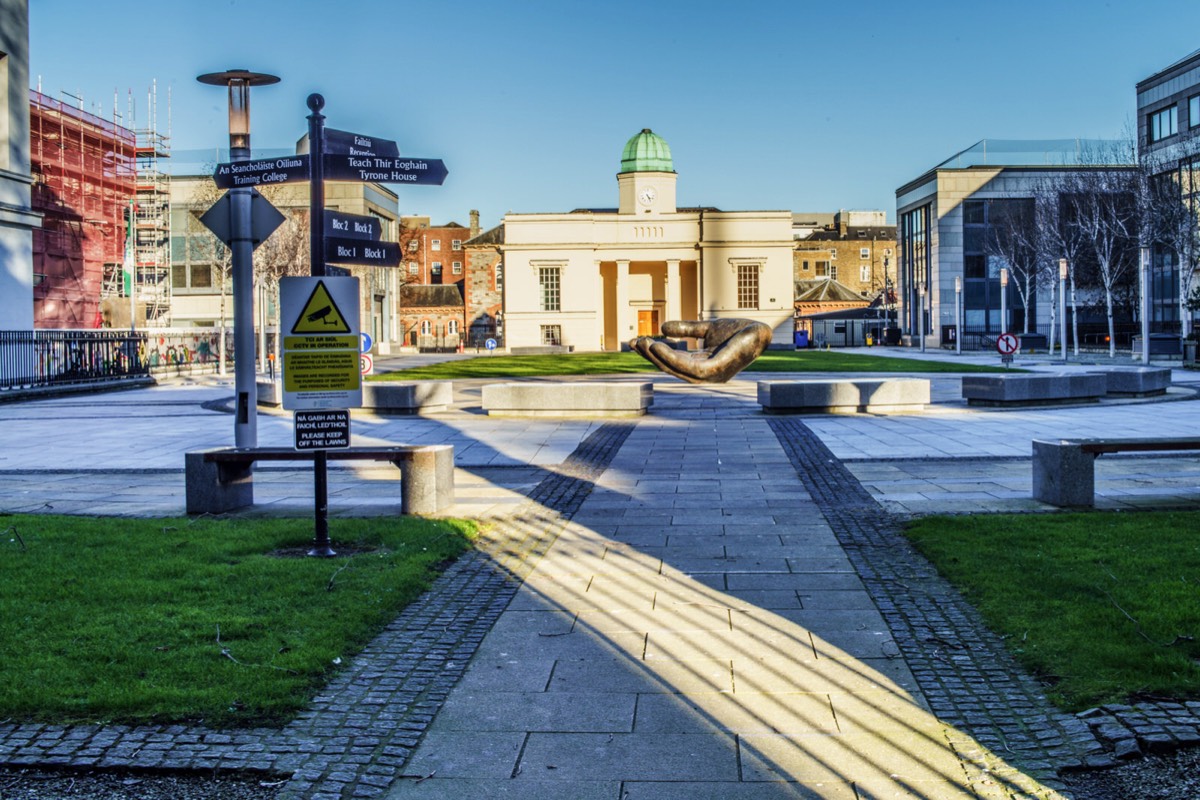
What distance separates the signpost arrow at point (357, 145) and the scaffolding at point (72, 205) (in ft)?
134

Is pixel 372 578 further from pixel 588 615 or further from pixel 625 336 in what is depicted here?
pixel 625 336

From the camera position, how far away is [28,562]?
7.98m

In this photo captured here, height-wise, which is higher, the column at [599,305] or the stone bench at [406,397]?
the column at [599,305]

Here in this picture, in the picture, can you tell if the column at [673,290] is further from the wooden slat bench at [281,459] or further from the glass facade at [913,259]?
the wooden slat bench at [281,459]

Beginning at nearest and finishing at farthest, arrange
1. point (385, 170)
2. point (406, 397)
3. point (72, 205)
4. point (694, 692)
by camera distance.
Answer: point (694, 692) < point (385, 170) < point (406, 397) < point (72, 205)

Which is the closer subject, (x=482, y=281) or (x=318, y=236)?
(x=318, y=236)

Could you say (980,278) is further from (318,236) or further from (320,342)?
(320,342)

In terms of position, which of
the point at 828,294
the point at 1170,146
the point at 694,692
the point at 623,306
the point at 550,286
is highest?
the point at 1170,146

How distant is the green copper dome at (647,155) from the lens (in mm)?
87562

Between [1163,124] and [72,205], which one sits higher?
[1163,124]

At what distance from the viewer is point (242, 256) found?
454 inches

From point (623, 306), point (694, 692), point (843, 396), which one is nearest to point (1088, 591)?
point (694, 692)

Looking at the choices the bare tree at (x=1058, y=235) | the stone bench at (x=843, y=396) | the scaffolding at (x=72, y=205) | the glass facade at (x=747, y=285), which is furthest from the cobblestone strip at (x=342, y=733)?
the glass facade at (x=747, y=285)

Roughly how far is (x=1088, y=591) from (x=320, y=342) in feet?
18.8
